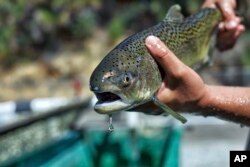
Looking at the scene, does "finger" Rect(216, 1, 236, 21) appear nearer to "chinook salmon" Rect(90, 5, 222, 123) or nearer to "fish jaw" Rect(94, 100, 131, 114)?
"chinook salmon" Rect(90, 5, 222, 123)

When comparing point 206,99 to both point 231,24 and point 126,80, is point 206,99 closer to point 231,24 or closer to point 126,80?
point 126,80

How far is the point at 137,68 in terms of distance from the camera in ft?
7.72

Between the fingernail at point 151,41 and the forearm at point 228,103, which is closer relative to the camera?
the fingernail at point 151,41

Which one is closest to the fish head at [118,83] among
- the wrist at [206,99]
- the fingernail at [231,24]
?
the wrist at [206,99]

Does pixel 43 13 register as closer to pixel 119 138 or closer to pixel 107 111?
pixel 119 138

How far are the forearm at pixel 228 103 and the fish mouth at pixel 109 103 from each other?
0.50 metres

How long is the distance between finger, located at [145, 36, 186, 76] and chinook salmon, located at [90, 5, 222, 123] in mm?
43

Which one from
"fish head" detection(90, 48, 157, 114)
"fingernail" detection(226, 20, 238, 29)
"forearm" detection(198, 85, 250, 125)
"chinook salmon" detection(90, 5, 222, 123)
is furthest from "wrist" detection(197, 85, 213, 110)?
"fingernail" detection(226, 20, 238, 29)

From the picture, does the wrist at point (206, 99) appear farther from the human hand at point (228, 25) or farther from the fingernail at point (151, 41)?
the human hand at point (228, 25)

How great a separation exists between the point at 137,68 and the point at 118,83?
205 millimetres

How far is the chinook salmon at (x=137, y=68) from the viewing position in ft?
7.06

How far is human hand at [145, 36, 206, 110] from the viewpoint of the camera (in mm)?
2355

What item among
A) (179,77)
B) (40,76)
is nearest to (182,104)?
(179,77)

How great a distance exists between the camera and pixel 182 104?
8.39 ft
